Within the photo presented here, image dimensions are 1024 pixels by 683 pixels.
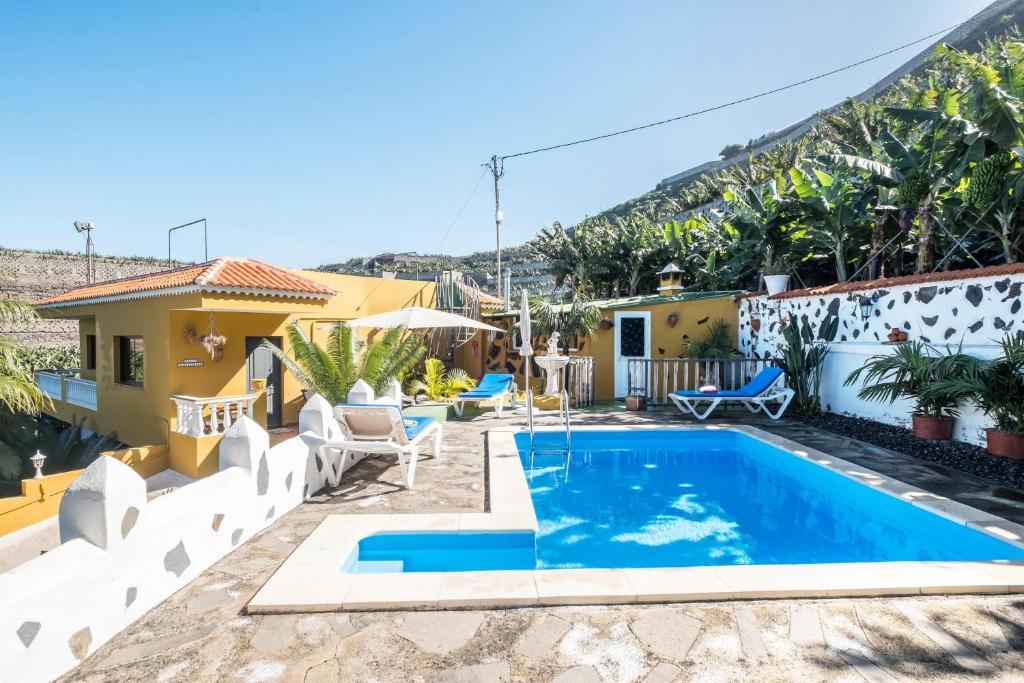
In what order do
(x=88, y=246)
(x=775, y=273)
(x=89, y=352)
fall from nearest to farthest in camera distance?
(x=775, y=273) < (x=89, y=352) < (x=88, y=246)

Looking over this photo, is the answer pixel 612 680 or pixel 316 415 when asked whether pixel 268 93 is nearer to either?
pixel 316 415

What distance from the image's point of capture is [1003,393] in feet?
22.5

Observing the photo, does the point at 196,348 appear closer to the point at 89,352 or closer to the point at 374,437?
the point at 374,437

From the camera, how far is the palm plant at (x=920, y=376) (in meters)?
7.88

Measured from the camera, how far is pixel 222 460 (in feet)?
16.3

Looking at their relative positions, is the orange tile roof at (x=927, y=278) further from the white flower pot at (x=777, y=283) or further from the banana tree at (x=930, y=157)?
the banana tree at (x=930, y=157)

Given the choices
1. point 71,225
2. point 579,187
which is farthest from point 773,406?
point 71,225

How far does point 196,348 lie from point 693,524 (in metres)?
10.6

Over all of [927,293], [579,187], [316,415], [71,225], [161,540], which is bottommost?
[161,540]

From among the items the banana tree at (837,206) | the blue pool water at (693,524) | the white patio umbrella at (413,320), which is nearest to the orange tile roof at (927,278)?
the banana tree at (837,206)

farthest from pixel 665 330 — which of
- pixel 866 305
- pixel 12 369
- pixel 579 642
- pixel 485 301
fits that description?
pixel 12 369

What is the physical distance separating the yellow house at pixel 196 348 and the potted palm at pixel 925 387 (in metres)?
11.1

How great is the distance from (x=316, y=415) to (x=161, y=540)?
286cm

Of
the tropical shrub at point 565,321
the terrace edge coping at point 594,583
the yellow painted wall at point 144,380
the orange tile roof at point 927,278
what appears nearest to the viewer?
the terrace edge coping at point 594,583
